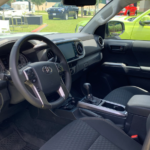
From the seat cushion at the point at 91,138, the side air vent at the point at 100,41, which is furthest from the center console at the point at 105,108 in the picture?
the side air vent at the point at 100,41

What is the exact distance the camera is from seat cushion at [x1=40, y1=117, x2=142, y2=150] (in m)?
1.26

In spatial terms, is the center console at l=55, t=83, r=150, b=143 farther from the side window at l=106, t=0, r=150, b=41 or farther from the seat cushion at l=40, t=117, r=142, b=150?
the side window at l=106, t=0, r=150, b=41

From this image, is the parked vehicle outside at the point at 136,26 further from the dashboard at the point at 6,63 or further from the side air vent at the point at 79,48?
the dashboard at the point at 6,63

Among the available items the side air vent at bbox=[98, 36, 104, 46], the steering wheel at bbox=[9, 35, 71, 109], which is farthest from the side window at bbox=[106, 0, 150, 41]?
the steering wheel at bbox=[9, 35, 71, 109]

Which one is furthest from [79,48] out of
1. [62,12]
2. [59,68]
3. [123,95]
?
[62,12]

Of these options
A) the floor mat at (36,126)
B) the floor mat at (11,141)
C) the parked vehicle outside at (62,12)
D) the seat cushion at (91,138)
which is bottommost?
the floor mat at (11,141)

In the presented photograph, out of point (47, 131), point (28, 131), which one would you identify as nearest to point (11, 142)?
point (28, 131)

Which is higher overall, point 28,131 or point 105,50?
point 105,50

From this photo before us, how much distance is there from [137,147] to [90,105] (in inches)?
29.5

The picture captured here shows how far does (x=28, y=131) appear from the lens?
231cm

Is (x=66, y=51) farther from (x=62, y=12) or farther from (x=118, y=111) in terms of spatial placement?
(x=62, y=12)

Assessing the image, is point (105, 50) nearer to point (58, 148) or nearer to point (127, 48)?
point (127, 48)

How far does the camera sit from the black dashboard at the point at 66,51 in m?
1.57

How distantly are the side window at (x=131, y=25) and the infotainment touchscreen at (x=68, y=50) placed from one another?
98 cm
